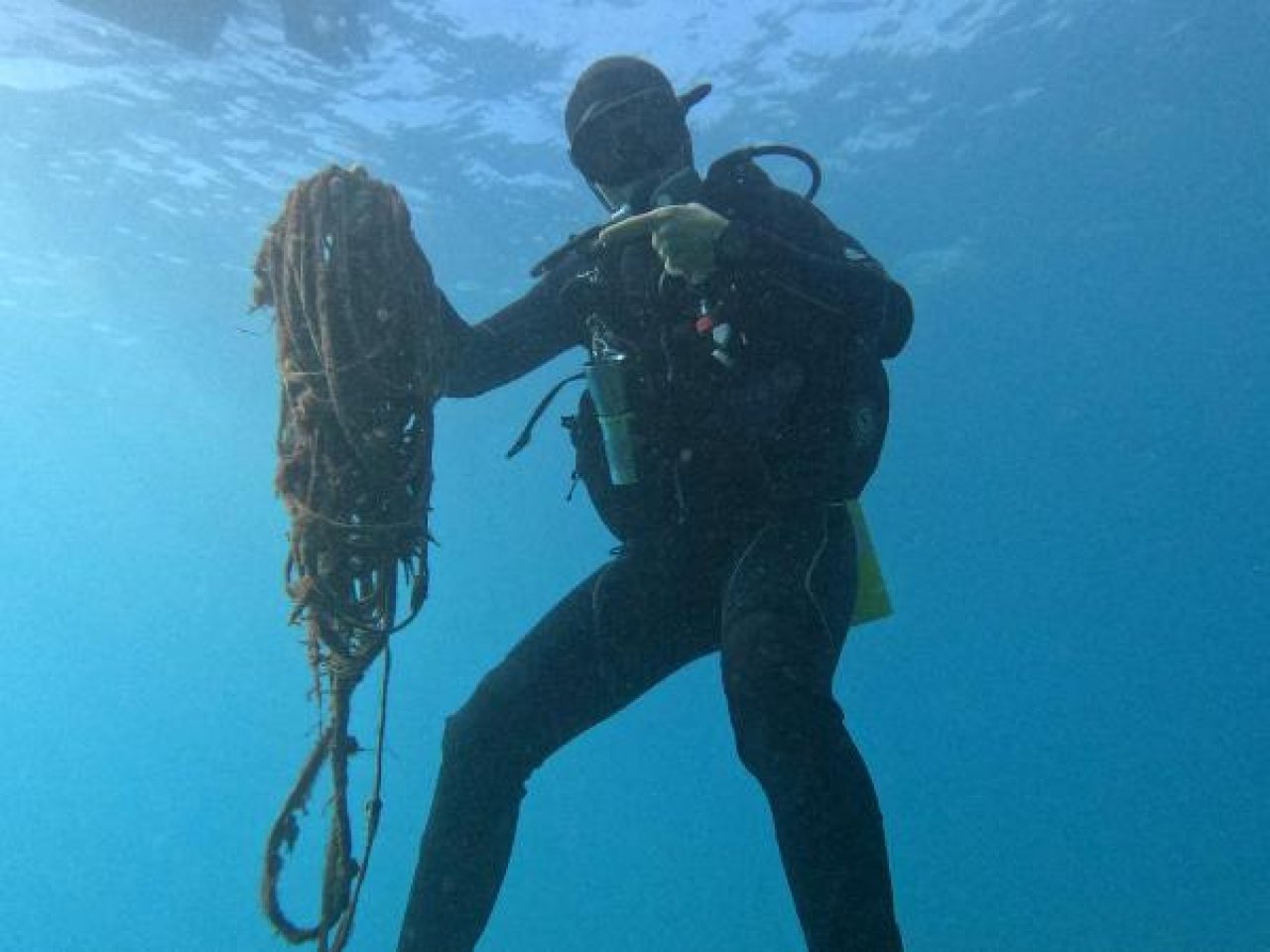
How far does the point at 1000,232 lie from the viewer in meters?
27.9

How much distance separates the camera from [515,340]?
13.2ft

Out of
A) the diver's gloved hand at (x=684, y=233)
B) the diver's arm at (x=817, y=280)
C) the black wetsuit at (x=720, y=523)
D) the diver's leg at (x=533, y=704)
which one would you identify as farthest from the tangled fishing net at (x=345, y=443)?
the diver's arm at (x=817, y=280)

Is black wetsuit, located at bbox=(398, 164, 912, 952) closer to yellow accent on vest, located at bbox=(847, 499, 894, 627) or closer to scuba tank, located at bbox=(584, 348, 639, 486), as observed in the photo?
scuba tank, located at bbox=(584, 348, 639, 486)

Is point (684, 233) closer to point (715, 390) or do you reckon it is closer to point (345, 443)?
point (715, 390)

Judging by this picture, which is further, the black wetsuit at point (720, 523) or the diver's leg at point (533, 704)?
the diver's leg at point (533, 704)

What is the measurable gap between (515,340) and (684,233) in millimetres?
1343

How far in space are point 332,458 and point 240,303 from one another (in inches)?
1120

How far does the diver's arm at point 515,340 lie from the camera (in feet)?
12.4

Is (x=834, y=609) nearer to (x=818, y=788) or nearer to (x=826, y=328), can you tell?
(x=818, y=788)

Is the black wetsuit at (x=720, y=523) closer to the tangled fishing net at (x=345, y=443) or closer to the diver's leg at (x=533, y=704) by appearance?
the diver's leg at (x=533, y=704)

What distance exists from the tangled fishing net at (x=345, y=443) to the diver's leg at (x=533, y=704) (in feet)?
1.44

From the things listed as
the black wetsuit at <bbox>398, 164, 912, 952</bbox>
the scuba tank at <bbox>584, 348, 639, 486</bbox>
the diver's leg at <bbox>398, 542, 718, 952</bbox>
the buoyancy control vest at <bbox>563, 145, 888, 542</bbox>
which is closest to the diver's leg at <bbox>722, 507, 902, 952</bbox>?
the black wetsuit at <bbox>398, 164, 912, 952</bbox>

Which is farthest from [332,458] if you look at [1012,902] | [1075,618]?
[1075,618]

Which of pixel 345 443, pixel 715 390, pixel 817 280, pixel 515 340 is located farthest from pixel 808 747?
pixel 515 340
